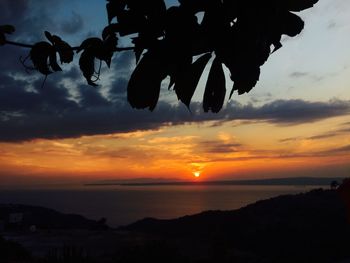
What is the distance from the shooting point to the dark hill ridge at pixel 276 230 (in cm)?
2000

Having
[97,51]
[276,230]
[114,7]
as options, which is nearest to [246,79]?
[114,7]

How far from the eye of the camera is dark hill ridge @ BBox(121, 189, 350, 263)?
2000 centimetres

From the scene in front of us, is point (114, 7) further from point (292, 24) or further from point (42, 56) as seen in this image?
point (292, 24)

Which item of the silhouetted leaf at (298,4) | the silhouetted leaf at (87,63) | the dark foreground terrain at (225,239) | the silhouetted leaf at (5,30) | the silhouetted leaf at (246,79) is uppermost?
the silhouetted leaf at (5,30)

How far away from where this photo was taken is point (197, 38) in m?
1.39

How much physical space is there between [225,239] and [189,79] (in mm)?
18518

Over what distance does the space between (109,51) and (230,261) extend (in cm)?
1600

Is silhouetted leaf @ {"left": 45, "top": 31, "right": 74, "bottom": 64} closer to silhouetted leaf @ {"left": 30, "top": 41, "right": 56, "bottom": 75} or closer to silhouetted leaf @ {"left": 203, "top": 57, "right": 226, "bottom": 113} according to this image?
silhouetted leaf @ {"left": 30, "top": 41, "right": 56, "bottom": 75}

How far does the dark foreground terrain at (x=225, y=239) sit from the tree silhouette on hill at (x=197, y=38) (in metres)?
13.7

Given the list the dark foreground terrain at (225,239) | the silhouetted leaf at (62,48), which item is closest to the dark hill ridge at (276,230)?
the dark foreground terrain at (225,239)

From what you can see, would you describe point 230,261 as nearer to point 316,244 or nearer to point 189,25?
point 316,244

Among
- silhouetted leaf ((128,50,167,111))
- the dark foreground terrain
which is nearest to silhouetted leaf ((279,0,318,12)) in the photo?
silhouetted leaf ((128,50,167,111))

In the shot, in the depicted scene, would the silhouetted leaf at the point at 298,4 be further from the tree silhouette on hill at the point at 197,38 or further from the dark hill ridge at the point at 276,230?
the dark hill ridge at the point at 276,230

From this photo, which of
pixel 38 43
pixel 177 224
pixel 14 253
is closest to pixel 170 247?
pixel 14 253
